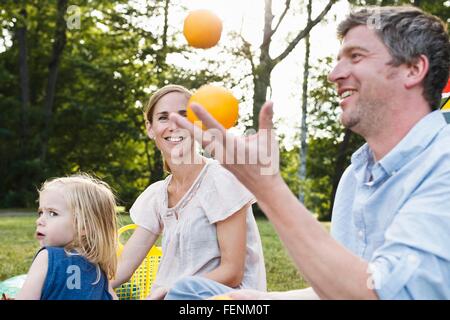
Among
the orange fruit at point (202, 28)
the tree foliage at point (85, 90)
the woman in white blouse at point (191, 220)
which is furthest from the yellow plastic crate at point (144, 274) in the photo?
the tree foliage at point (85, 90)

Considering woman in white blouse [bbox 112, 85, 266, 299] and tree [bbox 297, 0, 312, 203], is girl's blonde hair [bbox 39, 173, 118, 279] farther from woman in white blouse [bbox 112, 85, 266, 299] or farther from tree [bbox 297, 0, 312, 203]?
tree [bbox 297, 0, 312, 203]

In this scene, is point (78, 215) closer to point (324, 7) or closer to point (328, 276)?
point (328, 276)

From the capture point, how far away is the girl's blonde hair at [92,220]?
234cm

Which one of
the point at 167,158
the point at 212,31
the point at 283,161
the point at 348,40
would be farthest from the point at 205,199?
the point at 283,161

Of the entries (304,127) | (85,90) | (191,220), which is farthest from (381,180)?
(85,90)

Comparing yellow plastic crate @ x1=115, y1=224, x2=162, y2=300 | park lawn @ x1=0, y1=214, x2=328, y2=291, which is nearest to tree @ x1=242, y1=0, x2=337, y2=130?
park lawn @ x1=0, y1=214, x2=328, y2=291

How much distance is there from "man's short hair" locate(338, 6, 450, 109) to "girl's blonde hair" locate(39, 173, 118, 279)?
4.01 feet

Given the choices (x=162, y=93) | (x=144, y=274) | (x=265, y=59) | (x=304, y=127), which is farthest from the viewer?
(x=304, y=127)

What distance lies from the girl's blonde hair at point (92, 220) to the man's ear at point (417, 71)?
131cm

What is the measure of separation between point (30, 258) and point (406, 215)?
559cm

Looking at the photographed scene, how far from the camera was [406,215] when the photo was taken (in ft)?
4.61

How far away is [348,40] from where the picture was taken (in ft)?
6.01

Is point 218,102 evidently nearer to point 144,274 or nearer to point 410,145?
point 410,145

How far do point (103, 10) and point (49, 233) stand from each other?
15981mm
